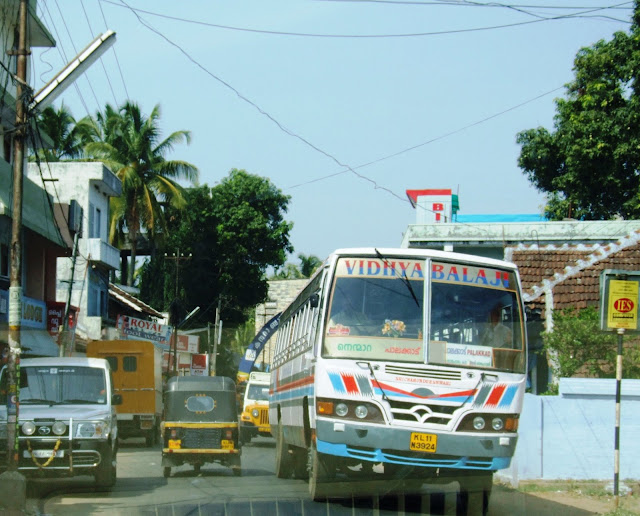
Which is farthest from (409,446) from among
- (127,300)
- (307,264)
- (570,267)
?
(307,264)

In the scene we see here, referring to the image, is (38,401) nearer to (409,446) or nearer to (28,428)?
(28,428)

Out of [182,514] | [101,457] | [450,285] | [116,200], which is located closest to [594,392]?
[450,285]

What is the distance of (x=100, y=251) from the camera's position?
38.0 metres

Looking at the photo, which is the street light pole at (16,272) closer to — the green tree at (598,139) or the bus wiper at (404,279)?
the bus wiper at (404,279)

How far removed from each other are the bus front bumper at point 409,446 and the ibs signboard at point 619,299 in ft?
7.36

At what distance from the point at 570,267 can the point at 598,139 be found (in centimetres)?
925

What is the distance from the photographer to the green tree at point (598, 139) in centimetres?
2697

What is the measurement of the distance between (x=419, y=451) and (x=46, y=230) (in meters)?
18.5

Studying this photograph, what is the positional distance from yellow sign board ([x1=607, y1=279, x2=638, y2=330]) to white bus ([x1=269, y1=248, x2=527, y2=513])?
1.35 metres

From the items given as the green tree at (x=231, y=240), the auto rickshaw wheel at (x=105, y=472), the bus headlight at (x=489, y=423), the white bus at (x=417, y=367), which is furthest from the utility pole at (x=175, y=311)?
the bus headlight at (x=489, y=423)

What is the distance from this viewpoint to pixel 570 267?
765 inches

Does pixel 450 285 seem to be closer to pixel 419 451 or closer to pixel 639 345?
pixel 419 451

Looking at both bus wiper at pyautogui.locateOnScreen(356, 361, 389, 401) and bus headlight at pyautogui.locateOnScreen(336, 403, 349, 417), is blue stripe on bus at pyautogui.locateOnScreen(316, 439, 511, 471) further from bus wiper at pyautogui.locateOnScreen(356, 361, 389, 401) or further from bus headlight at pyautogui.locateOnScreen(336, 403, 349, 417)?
bus wiper at pyautogui.locateOnScreen(356, 361, 389, 401)

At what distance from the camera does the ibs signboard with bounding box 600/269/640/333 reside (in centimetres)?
1162
